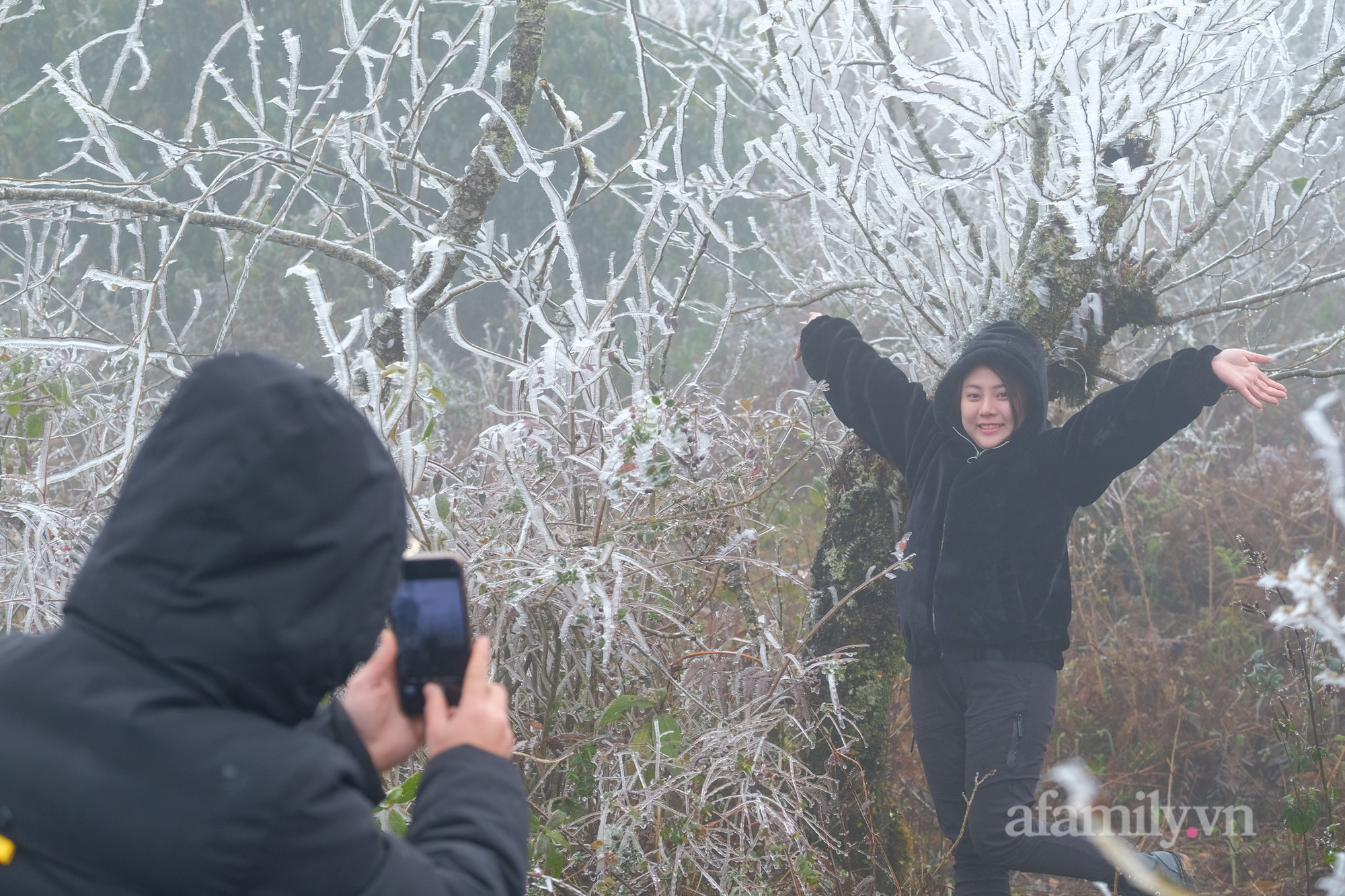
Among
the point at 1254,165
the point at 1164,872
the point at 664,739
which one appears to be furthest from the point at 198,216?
the point at 1254,165

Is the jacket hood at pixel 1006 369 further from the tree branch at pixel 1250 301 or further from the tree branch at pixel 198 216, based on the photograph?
the tree branch at pixel 198 216

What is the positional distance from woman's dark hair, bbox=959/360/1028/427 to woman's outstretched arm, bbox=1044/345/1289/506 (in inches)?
5.0

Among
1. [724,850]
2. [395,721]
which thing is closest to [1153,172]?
→ [724,850]

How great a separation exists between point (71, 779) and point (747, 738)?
187 cm

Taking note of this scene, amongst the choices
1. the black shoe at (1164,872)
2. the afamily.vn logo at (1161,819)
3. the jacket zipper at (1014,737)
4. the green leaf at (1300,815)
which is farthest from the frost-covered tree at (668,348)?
the green leaf at (1300,815)

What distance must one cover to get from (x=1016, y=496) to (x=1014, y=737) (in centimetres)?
63

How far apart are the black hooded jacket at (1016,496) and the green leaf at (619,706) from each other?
777mm

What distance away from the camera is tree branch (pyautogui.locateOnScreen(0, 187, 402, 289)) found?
2592mm

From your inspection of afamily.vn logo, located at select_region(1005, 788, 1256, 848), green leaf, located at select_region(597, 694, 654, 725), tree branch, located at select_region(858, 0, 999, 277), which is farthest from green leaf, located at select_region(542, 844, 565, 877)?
tree branch, located at select_region(858, 0, 999, 277)

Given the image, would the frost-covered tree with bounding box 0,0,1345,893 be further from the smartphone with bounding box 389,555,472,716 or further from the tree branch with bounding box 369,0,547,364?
the smartphone with bounding box 389,555,472,716

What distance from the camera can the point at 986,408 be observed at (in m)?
2.82

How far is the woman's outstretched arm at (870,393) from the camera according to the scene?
303 cm

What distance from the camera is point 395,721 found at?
4.33ft

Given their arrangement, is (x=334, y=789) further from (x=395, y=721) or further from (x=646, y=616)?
(x=646, y=616)
